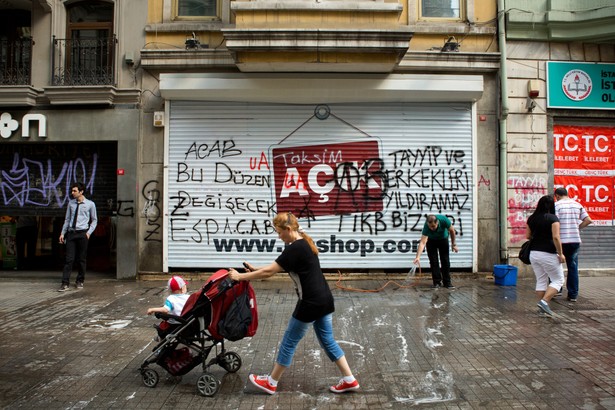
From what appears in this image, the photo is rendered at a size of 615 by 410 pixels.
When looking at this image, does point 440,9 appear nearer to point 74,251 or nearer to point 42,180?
point 74,251

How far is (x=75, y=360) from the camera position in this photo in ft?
17.7

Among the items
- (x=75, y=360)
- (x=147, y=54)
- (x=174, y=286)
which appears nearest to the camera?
(x=174, y=286)

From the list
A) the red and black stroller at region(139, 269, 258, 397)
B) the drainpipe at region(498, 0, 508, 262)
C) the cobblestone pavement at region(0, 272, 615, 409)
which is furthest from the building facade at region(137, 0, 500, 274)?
the red and black stroller at region(139, 269, 258, 397)

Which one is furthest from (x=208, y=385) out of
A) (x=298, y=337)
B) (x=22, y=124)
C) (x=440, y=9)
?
(x=440, y=9)

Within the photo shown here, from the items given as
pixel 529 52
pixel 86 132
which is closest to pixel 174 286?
pixel 86 132

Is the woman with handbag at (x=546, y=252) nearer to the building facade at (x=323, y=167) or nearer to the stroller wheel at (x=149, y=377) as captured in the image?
the building facade at (x=323, y=167)

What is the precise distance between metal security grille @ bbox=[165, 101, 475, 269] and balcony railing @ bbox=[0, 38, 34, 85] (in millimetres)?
3363

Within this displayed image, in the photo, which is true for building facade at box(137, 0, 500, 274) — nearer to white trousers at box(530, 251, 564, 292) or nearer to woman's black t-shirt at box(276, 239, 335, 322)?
white trousers at box(530, 251, 564, 292)

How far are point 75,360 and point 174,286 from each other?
1.62m

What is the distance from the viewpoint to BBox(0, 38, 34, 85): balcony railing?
34.3 feet

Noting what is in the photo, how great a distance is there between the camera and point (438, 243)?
9.23 m

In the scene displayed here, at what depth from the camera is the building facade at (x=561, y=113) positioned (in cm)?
1020

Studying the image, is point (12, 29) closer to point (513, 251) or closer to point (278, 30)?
point (278, 30)

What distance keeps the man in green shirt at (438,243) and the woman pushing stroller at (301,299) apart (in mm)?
4964
